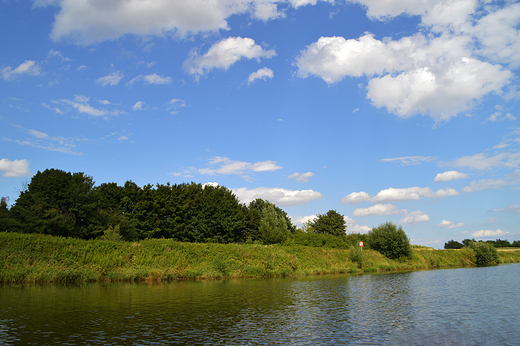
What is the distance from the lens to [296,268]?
50.1 metres

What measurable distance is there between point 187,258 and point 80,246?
12.0 metres

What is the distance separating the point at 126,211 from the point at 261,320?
182 ft

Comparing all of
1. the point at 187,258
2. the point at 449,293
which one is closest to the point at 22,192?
the point at 187,258

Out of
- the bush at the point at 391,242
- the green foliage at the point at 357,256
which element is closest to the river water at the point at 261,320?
the green foliage at the point at 357,256

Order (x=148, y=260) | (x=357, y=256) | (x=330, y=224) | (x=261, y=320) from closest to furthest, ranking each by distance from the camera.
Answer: (x=261, y=320)
(x=148, y=260)
(x=357, y=256)
(x=330, y=224)

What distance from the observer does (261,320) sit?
15156mm

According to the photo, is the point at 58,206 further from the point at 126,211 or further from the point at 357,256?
the point at 357,256

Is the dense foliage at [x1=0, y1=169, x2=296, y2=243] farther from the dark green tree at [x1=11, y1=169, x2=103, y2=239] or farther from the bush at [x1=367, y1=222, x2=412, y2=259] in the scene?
the bush at [x1=367, y1=222, x2=412, y2=259]

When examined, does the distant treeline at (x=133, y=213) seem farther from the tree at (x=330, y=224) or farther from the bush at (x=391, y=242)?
the tree at (x=330, y=224)

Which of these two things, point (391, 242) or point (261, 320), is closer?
point (261, 320)

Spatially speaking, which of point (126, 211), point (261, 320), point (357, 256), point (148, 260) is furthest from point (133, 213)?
point (261, 320)

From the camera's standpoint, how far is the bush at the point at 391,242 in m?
65.9

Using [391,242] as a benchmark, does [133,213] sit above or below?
above

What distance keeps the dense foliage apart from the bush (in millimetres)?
20120
